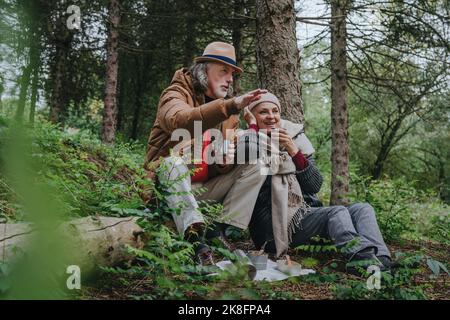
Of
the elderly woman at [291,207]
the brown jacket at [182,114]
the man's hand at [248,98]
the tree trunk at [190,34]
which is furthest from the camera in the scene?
the tree trunk at [190,34]

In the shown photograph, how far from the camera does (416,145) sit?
22797 mm

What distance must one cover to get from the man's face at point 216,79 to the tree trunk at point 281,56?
743mm

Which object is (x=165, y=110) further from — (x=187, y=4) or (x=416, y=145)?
(x=416, y=145)

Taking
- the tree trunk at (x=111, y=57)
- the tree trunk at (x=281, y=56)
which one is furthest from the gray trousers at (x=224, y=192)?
the tree trunk at (x=111, y=57)

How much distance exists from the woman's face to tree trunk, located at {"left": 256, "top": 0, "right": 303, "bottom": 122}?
0.72 metres

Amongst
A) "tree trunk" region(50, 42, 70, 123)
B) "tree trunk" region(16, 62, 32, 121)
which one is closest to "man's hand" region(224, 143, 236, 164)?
"tree trunk" region(16, 62, 32, 121)

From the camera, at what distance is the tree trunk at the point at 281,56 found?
177 inches

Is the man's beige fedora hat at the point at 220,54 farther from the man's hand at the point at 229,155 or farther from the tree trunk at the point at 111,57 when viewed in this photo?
the tree trunk at the point at 111,57

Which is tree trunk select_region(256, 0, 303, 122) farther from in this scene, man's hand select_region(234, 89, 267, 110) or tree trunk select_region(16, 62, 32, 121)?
tree trunk select_region(16, 62, 32, 121)

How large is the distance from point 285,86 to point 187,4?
6.86 metres

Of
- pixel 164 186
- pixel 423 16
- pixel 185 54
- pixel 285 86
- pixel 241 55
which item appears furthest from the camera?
pixel 185 54

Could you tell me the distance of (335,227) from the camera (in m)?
3.49
